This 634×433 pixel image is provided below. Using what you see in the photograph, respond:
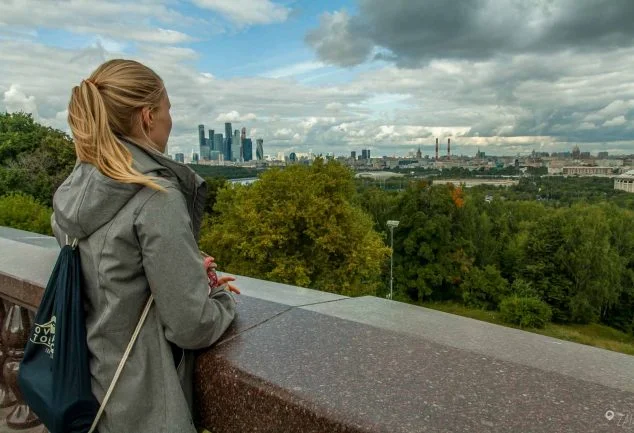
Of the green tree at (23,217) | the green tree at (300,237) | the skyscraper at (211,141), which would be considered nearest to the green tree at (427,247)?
the green tree at (300,237)

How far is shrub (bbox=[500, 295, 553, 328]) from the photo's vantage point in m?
44.1

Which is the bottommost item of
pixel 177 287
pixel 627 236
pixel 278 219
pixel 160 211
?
pixel 627 236

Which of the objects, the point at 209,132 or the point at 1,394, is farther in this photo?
the point at 209,132

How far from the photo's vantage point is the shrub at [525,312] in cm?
4409

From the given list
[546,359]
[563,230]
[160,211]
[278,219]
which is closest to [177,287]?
[160,211]

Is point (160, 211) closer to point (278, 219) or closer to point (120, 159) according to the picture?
point (120, 159)

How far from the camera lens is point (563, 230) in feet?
176

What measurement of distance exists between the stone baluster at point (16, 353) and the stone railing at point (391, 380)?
287 mm

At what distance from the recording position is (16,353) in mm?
3273

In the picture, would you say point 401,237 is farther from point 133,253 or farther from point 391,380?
point 133,253

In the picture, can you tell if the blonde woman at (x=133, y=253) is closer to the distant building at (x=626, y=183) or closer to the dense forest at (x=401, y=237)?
the dense forest at (x=401, y=237)

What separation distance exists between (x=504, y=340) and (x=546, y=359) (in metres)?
0.33

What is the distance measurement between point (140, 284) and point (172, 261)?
200 millimetres

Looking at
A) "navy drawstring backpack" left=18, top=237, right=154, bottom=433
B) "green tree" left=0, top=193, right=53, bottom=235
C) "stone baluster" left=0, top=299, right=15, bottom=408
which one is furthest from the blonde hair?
"green tree" left=0, top=193, right=53, bottom=235
